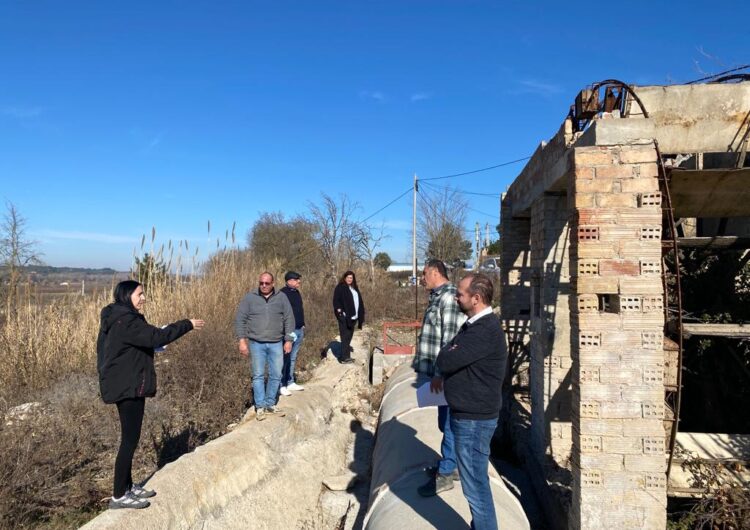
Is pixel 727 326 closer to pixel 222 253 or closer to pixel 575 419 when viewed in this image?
pixel 575 419

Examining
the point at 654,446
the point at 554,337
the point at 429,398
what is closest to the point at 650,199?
the point at 654,446

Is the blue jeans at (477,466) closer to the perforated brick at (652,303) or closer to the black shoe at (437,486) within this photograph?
the black shoe at (437,486)

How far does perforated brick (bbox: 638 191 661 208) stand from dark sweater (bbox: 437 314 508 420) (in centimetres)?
180

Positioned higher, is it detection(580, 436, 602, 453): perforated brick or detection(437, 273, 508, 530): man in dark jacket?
detection(437, 273, 508, 530): man in dark jacket

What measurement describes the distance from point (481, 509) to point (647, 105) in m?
5.07

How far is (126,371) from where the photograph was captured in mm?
3658

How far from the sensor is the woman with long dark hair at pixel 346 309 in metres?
9.53

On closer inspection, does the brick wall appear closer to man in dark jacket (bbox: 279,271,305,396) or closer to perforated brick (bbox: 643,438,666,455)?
perforated brick (bbox: 643,438,666,455)

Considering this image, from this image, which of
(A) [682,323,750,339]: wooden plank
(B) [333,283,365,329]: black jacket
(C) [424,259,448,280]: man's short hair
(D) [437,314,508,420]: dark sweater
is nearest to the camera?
(D) [437,314,508,420]: dark sweater

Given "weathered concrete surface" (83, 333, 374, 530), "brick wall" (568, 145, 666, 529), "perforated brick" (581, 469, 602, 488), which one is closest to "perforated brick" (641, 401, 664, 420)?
"brick wall" (568, 145, 666, 529)

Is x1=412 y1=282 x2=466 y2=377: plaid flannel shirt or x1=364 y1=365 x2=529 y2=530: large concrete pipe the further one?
x1=412 y1=282 x2=466 y2=377: plaid flannel shirt

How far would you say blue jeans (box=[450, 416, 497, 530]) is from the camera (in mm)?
3150

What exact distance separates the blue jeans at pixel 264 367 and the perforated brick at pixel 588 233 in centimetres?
375

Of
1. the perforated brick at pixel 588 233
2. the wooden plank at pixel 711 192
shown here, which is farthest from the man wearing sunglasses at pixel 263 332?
the wooden plank at pixel 711 192
